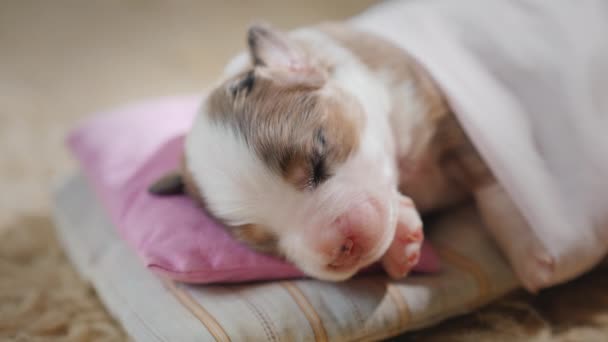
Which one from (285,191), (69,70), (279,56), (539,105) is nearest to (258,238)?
(285,191)

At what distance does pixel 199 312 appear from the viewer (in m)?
1.18

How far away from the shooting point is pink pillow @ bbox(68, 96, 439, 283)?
1.25 m

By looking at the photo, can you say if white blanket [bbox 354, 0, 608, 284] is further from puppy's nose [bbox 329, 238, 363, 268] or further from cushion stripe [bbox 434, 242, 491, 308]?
puppy's nose [bbox 329, 238, 363, 268]

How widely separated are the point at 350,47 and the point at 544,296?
79 centimetres

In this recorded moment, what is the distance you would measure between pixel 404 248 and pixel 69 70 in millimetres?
2110

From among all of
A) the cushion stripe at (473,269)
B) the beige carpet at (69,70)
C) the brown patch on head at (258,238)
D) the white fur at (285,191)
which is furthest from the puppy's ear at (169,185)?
the cushion stripe at (473,269)

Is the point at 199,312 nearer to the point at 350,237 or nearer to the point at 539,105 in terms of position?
the point at 350,237

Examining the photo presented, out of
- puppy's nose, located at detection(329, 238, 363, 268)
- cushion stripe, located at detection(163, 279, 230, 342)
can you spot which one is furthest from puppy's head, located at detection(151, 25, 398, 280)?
cushion stripe, located at detection(163, 279, 230, 342)

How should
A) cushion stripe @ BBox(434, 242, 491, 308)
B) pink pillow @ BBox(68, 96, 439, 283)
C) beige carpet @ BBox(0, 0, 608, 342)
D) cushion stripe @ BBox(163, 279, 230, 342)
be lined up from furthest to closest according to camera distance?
beige carpet @ BBox(0, 0, 608, 342) < cushion stripe @ BBox(434, 242, 491, 308) < pink pillow @ BBox(68, 96, 439, 283) < cushion stripe @ BBox(163, 279, 230, 342)

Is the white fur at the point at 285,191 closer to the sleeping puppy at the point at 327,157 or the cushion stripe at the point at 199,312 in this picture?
the sleeping puppy at the point at 327,157

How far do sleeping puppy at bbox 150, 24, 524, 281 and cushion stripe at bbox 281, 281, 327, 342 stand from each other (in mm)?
49

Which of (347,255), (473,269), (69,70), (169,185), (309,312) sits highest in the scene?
(69,70)

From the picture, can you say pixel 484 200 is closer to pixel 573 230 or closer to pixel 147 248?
pixel 573 230

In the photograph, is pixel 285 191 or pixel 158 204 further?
pixel 158 204
